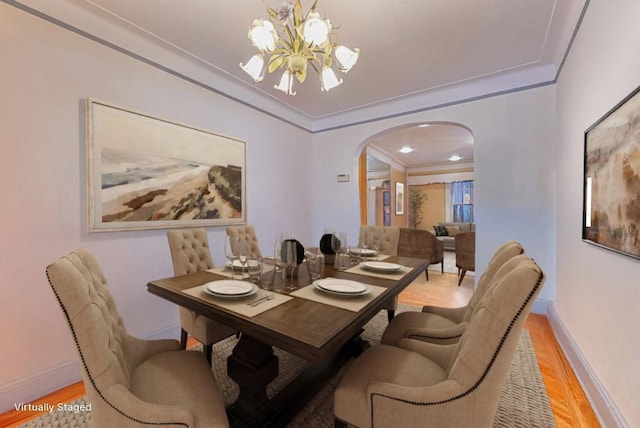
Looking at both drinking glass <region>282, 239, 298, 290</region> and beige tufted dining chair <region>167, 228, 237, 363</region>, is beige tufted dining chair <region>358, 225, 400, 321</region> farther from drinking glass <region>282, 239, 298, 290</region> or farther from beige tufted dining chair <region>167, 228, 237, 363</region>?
beige tufted dining chair <region>167, 228, 237, 363</region>

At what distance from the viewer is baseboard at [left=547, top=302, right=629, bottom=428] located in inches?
51.2

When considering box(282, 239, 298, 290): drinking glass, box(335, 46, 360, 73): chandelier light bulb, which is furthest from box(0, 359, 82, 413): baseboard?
box(335, 46, 360, 73): chandelier light bulb

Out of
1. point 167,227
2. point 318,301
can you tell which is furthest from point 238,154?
point 318,301

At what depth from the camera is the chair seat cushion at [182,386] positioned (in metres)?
0.93

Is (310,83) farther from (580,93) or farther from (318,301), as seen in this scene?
(318,301)

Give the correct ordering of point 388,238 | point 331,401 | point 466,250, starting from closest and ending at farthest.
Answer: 1. point 331,401
2. point 388,238
3. point 466,250

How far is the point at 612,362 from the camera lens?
4.46ft

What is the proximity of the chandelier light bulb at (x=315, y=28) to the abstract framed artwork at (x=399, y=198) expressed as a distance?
7.01m

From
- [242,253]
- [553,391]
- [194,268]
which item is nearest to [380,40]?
[242,253]

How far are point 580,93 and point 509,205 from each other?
125 cm

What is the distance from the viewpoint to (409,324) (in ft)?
5.01

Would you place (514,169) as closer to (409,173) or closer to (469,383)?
(469,383)

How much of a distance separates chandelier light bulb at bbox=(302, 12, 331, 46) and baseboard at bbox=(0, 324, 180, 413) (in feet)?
8.51

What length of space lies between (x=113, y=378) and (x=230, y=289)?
1.69 feet
